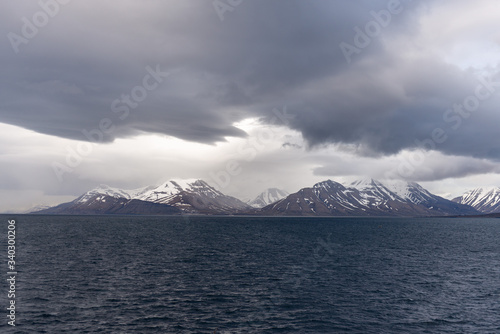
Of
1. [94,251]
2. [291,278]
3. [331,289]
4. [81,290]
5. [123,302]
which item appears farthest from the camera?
[94,251]

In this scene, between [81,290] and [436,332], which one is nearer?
[436,332]

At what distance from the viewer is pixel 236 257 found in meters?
108

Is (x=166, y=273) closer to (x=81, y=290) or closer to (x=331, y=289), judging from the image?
(x=81, y=290)

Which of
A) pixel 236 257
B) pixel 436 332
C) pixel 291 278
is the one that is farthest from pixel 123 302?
pixel 236 257

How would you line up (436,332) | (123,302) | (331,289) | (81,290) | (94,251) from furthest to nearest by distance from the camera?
(94,251)
(331,289)
(81,290)
(123,302)
(436,332)

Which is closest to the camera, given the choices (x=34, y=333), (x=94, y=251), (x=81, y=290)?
(x=34, y=333)

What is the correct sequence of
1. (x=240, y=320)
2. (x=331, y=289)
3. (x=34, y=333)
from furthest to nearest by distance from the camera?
1. (x=331, y=289)
2. (x=240, y=320)
3. (x=34, y=333)

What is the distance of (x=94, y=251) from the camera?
385 ft

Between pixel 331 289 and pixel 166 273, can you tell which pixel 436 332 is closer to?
pixel 331 289

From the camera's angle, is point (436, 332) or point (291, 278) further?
point (291, 278)

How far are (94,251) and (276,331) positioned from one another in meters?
92.1

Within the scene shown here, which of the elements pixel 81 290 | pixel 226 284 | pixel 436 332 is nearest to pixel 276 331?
pixel 436 332

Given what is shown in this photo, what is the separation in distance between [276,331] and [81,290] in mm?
39067

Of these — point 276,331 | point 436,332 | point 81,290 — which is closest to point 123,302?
point 81,290
